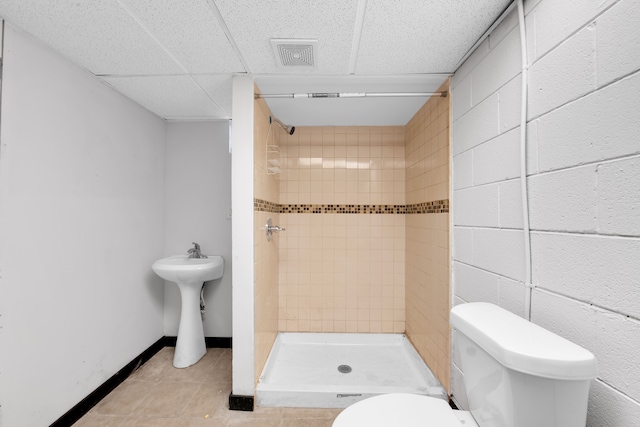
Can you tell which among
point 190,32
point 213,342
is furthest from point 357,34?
point 213,342

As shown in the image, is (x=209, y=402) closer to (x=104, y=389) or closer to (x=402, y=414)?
(x=104, y=389)

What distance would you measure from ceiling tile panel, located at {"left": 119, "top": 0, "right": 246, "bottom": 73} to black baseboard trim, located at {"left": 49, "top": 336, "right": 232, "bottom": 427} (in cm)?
205

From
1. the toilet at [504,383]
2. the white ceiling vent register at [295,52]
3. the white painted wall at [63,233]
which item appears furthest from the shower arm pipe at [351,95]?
the toilet at [504,383]

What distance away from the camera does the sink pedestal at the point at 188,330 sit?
2248 mm

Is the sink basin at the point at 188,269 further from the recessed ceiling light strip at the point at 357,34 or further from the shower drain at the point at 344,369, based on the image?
the recessed ceiling light strip at the point at 357,34

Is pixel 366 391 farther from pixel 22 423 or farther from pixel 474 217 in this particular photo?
pixel 22 423

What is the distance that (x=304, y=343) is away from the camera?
2600mm

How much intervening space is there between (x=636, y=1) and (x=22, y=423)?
108 inches

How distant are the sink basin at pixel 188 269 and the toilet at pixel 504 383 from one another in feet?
5.02

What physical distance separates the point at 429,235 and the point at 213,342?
209 centimetres

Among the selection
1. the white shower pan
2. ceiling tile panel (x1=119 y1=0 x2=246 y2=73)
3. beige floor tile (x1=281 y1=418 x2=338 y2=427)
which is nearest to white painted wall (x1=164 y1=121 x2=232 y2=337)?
the white shower pan

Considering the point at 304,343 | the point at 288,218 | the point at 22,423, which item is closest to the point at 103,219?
the point at 22,423

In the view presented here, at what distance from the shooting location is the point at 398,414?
1018 millimetres

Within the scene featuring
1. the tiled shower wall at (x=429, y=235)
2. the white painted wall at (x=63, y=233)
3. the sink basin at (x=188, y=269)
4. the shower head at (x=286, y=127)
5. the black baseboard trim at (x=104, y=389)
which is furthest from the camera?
the shower head at (x=286, y=127)
